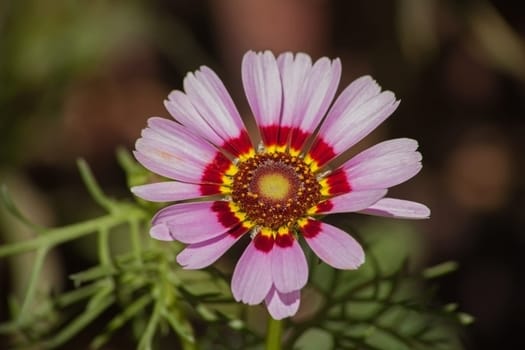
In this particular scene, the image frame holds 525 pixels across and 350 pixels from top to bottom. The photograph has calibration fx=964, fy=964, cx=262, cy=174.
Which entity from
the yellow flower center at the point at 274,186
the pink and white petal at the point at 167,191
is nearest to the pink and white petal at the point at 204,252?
the pink and white petal at the point at 167,191

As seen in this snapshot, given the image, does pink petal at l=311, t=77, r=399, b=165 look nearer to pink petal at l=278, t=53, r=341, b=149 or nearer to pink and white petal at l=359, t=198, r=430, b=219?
pink petal at l=278, t=53, r=341, b=149

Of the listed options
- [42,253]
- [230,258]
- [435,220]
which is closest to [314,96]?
[42,253]

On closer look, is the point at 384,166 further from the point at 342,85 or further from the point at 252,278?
the point at 342,85

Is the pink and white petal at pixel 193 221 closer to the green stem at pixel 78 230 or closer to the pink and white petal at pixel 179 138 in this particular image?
the pink and white petal at pixel 179 138

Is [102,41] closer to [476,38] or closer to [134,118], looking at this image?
[134,118]

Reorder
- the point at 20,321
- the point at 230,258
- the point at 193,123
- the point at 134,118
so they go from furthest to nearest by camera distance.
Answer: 1. the point at 134,118
2. the point at 230,258
3. the point at 20,321
4. the point at 193,123

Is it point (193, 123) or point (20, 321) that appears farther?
point (20, 321)

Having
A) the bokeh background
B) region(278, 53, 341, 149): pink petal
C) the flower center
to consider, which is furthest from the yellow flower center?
the bokeh background

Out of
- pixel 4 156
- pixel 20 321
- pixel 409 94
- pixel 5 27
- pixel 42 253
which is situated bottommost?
pixel 20 321

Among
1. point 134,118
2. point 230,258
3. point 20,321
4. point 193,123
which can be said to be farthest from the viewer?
point 134,118
